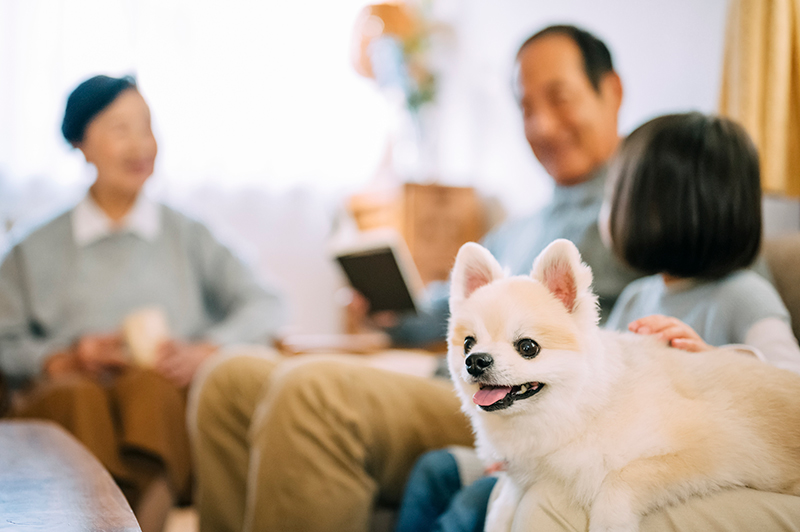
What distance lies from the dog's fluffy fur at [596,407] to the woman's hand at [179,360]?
941 millimetres

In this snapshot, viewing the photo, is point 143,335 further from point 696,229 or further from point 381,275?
point 696,229

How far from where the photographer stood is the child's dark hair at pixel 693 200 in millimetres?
793

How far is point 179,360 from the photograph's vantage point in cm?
140

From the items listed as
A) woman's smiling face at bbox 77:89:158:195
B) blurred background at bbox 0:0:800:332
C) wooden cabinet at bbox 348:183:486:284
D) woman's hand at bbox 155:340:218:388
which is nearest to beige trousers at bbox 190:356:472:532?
woman's hand at bbox 155:340:218:388

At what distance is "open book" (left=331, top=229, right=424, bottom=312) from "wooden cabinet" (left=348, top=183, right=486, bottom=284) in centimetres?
80

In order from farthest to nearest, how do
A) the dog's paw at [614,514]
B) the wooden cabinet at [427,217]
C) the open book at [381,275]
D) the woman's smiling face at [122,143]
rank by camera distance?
1. the wooden cabinet at [427,217]
2. the open book at [381,275]
3. the woman's smiling face at [122,143]
4. the dog's paw at [614,514]

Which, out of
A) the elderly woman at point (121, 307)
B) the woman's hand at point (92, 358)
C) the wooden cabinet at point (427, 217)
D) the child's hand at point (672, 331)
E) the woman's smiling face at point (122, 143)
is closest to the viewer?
the child's hand at point (672, 331)

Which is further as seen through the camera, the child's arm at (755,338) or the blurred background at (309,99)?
the blurred background at (309,99)

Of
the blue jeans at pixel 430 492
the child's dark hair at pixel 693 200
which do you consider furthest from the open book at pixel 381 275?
the child's dark hair at pixel 693 200

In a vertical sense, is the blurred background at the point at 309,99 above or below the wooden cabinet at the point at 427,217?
above

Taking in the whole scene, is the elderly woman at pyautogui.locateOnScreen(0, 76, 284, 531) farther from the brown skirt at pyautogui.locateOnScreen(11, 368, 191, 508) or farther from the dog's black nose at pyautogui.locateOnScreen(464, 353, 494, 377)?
the dog's black nose at pyautogui.locateOnScreen(464, 353, 494, 377)

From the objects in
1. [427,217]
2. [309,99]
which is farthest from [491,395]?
[309,99]

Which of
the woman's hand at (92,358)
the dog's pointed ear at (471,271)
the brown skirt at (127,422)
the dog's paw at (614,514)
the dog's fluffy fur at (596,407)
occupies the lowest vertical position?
the brown skirt at (127,422)

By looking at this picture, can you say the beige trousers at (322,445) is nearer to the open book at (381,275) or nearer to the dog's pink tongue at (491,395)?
the dog's pink tongue at (491,395)
